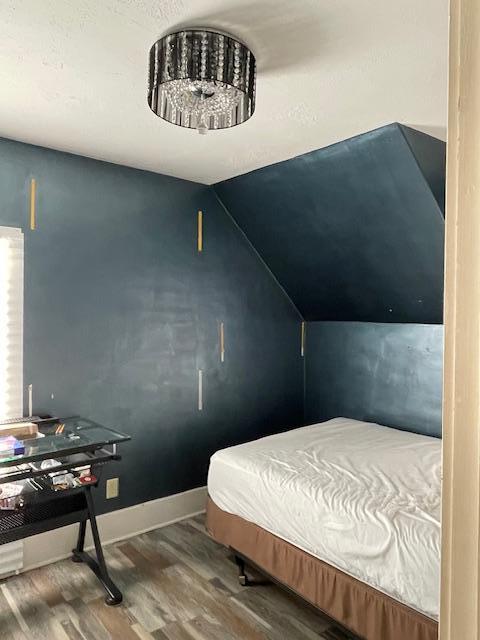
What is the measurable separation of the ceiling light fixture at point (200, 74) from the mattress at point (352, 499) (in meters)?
1.76

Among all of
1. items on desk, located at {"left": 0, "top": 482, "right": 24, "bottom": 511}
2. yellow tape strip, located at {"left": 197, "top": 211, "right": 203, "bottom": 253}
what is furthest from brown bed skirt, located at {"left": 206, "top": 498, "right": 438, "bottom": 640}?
yellow tape strip, located at {"left": 197, "top": 211, "right": 203, "bottom": 253}

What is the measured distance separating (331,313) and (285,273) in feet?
1.71

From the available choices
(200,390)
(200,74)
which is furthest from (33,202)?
(200,390)

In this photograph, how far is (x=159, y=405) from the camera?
3.22 metres

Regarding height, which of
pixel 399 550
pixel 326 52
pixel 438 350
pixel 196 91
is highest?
pixel 326 52

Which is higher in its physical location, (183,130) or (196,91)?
(183,130)

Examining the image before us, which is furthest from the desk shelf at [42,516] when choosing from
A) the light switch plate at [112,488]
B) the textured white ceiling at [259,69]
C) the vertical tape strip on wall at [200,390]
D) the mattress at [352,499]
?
the textured white ceiling at [259,69]

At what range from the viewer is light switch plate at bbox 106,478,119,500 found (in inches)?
117

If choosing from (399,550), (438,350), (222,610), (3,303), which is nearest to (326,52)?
(399,550)

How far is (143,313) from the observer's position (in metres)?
3.13

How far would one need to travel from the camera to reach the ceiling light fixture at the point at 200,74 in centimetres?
157

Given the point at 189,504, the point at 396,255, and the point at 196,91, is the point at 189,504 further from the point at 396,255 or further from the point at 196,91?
the point at 196,91

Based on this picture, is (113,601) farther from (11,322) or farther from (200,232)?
(200,232)

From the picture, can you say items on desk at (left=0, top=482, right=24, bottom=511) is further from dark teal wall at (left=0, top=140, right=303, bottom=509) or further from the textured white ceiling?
the textured white ceiling
